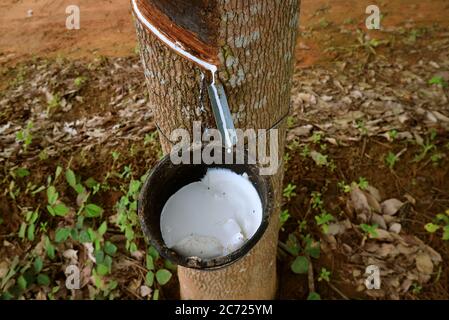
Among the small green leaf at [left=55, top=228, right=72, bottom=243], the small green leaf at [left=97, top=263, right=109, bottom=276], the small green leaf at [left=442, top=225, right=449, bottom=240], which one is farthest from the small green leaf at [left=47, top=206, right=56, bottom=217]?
the small green leaf at [left=442, top=225, right=449, bottom=240]

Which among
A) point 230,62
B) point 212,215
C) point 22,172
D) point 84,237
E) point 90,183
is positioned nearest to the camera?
point 230,62

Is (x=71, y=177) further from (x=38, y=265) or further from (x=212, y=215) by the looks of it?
(x=212, y=215)

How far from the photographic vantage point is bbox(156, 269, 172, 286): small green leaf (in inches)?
102

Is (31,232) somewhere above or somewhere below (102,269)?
above

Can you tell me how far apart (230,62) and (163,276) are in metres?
1.77

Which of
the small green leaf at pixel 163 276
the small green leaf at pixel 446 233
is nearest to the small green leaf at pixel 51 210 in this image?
the small green leaf at pixel 163 276

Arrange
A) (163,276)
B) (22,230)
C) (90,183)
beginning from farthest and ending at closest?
(90,183) < (22,230) < (163,276)

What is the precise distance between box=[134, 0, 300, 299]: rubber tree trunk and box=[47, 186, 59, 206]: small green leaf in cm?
145

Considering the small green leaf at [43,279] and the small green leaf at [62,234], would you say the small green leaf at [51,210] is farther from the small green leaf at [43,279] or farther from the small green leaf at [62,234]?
the small green leaf at [43,279]

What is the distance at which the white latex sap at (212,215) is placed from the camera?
1349 millimetres

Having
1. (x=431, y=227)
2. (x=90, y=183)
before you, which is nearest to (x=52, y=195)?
(x=90, y=183)

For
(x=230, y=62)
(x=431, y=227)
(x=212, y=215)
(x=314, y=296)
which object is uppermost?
(x=230, y=62)

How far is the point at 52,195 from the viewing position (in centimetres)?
280

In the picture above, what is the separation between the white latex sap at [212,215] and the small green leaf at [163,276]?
1255 millimetres
